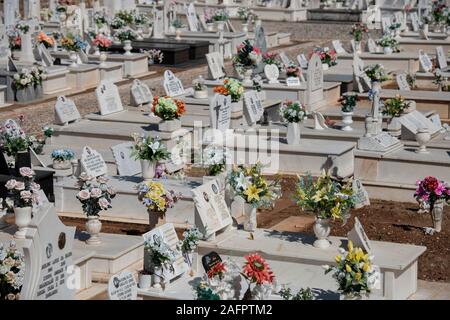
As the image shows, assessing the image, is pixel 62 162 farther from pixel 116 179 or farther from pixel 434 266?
pixel 434 266

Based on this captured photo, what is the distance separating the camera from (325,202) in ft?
54.3

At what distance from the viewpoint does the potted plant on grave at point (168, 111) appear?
930 inches

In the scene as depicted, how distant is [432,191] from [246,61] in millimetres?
11983

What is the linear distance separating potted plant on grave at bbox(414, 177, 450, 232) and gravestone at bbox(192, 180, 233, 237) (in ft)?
10.9

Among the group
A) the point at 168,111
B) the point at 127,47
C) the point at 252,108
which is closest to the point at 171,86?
the point at 252,108

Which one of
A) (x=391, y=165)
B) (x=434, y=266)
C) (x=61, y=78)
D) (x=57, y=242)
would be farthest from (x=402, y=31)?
(x=57, y=242)

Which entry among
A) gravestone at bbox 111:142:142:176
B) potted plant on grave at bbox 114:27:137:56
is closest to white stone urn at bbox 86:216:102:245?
gravestone at bbox 111:142:142:176

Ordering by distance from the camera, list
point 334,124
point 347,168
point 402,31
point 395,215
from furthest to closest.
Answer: point 402,31, point 334,124, point 347,168, point 395,215

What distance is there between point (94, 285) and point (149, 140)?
4.68 metres

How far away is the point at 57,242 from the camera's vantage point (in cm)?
1472

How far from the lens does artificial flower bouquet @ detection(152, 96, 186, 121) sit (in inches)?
928

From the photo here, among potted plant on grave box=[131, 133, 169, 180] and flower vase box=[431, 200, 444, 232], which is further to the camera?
potted plant on grave box=[131, 133, 169, 180]

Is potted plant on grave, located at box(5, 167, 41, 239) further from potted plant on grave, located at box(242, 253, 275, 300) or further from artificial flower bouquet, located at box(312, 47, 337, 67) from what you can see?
artificial flower bouquet, located at box(312, 47, 337, 67)

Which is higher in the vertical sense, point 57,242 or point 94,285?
point 57,242
